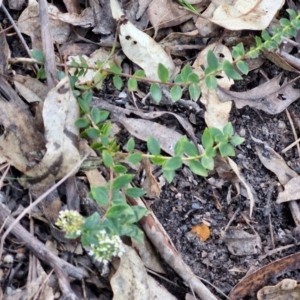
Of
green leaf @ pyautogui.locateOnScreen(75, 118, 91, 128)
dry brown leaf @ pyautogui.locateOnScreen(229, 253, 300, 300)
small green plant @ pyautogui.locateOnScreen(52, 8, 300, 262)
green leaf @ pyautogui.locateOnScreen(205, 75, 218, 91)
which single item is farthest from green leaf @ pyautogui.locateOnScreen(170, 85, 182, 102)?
dry brown leaf @ pyautogui.locateOnScreen(229, 253, 300, 300)

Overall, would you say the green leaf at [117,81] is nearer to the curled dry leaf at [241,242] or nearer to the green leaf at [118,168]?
the green leaf at [118,168]

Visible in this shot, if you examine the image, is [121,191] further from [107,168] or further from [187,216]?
[187,216]

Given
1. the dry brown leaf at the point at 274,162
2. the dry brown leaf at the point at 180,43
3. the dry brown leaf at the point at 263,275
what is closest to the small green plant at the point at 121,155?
the dry brown leaf at the point at 180,43

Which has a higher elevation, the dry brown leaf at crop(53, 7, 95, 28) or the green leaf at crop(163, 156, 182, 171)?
Answer: the dry brown leaf at crop(53, 7, 95, 28)

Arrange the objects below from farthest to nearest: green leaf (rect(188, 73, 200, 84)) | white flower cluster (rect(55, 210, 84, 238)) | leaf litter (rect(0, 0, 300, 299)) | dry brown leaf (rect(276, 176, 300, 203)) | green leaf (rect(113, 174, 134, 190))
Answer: dry brown leaf (rect(276, 176, 300, 203))
green leaf (rect(188, 73, 200, 84))
leaf litter (rect(0, 0, 300, 299))
green leaf (rect(113, 174, 134, 190))
white flower cluster (rect(55, 210, 84, 238))

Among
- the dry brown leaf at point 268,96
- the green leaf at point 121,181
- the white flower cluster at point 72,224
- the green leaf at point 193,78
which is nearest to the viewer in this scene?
the white flower cluster at point 72,224

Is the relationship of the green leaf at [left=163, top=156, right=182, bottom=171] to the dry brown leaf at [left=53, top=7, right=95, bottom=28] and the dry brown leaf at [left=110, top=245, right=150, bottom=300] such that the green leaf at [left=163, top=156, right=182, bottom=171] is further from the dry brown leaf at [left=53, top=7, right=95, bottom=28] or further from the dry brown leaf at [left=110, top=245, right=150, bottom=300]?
the dry brown leaf at [left=53, top=7, right=95, bottom=28]
